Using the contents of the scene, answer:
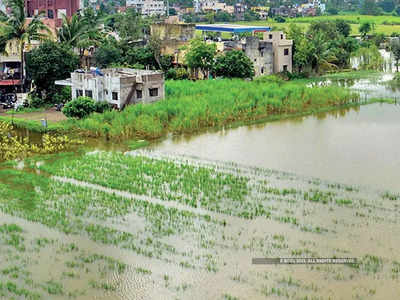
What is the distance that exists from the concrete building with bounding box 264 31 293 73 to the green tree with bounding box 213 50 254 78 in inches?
A: 112

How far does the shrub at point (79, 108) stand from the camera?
19.9m

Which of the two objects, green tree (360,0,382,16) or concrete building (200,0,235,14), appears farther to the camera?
concrete building (200,0,235,14)

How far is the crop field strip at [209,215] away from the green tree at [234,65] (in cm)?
1179

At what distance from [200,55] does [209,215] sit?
53.6 ft

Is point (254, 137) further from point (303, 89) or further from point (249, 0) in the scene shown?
point (249, 0)

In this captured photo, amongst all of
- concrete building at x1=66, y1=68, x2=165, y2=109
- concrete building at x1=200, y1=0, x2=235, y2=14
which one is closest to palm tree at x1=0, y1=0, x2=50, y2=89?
concrete building at x1=66, y1=68, x2=165, y2=109

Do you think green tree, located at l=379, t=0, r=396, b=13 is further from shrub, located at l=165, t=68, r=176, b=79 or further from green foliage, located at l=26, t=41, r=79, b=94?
green foliage, located at l=26, t=41, r=79, b=94

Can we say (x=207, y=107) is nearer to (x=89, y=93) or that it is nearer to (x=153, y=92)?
(x=153, y=92)

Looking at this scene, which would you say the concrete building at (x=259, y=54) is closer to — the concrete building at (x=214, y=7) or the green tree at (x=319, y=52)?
the green tree at (x=319, y=52)

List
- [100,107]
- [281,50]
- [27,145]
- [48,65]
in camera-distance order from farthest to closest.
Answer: [281,50], [48,65], [100,107], [27,145]

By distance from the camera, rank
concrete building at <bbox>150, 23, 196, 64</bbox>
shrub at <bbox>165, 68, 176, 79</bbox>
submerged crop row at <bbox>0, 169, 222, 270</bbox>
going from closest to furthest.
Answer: submerged crop row at <bbox>0, 169, 222, 270</bbox> < shrub at <bbox>165, 68, 176, 79</bbox> < concrete building at <bbox>150, 23, 196, 64</bbox>

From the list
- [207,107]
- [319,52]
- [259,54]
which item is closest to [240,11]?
[319,52]

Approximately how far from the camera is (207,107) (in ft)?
67.6

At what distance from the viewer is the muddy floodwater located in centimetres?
1495
